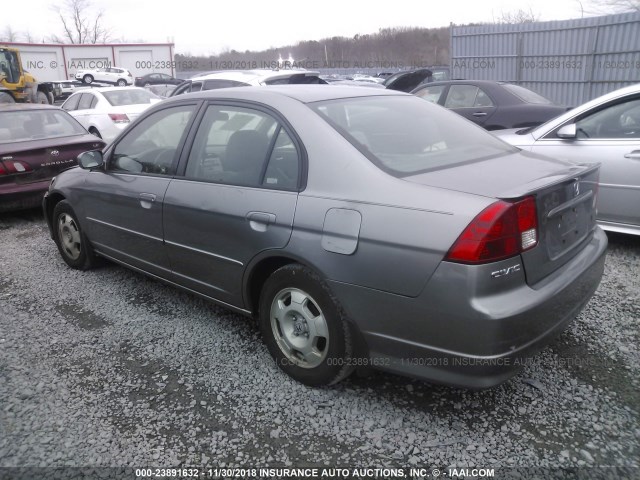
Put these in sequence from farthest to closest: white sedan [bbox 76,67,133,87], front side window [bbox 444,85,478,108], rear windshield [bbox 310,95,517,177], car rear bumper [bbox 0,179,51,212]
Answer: white sedan [bbox 76,67,133,87], front side window [bbox 444,85,478,108], car rear bumper [bbox 0,179,51,212], rear windshield [bbox 310,95,517,177]

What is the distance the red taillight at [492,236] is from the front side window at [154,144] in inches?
84.4

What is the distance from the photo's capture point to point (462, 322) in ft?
7.13

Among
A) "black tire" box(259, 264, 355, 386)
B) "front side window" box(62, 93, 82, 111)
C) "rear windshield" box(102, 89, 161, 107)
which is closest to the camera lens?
"black tire" box(259, 264, 355, 386)

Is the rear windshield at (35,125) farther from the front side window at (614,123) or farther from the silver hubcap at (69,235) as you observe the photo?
the front side window at (614,123)

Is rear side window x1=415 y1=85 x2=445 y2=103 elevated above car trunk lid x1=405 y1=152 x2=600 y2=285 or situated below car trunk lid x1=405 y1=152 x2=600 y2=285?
above

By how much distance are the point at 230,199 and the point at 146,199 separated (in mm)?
898

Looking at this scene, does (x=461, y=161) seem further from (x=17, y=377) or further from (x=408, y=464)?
(x=17, y=377)

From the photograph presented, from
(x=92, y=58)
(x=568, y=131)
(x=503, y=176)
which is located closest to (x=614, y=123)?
(x=568, y=131)

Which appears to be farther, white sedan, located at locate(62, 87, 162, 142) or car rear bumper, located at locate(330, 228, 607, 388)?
white sedan, located at locate(62, 87, 162, 142)

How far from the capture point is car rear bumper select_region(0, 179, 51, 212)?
242 inches

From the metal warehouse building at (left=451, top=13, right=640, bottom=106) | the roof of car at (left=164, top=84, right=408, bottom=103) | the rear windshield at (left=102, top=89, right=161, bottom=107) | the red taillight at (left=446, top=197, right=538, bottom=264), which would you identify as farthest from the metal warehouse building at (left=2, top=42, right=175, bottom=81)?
the red taillight at (left=446, top=197, right=538, bottom=264)

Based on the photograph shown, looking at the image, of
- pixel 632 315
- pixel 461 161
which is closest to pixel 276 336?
pixel 461 161

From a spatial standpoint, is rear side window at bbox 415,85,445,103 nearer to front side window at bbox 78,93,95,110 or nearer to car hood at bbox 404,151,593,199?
car hood at bbox 404,151,593,199

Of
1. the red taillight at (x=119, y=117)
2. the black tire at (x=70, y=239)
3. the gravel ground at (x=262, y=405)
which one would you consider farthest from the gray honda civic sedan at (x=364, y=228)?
the red taillight at (x=119, y=117)
